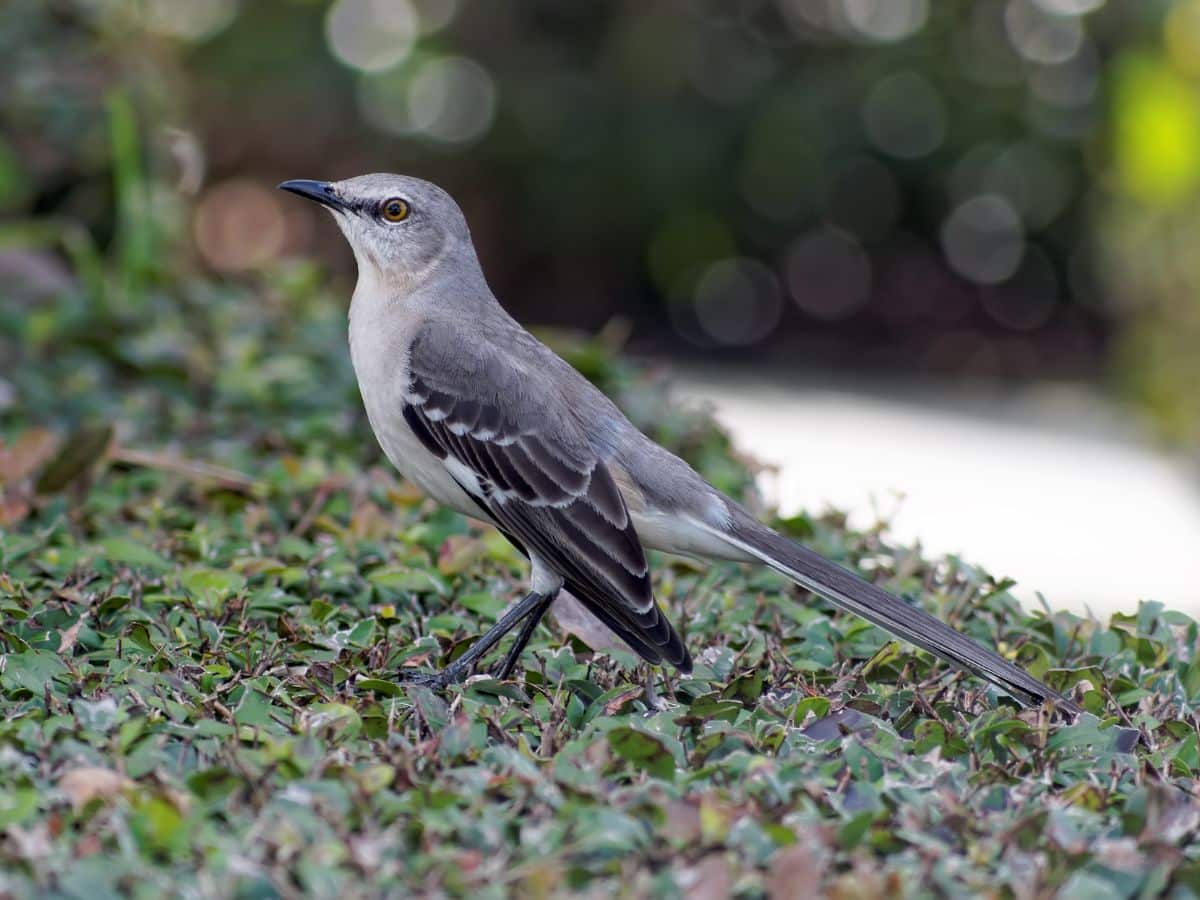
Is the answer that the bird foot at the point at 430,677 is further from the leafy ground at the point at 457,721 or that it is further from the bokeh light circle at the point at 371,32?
the bokeh light circle at the point at 371,32

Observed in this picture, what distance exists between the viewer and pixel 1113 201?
37.8 ft

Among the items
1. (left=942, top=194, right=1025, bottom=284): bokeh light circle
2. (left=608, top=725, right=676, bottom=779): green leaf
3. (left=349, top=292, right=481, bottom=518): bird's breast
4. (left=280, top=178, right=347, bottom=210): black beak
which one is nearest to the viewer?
(left=608, top=725, right=676, bottom=779): green leaf

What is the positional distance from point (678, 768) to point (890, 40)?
31.2ft

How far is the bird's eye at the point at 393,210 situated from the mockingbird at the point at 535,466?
0.07 ft

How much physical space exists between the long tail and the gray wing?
333 mm

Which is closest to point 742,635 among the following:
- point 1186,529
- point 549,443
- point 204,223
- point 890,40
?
point 549,443

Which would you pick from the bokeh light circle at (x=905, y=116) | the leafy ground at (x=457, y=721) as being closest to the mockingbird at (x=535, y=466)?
the leafy ground at (x=457, y=721)

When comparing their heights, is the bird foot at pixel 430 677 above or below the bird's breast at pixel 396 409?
below

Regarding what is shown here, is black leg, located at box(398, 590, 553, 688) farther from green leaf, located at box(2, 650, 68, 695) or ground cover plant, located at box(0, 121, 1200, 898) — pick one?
green leaf, located at box(2, 650, 68, 695)

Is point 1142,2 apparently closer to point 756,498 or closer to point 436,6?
point 436,6

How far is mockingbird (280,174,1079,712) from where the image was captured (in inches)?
161

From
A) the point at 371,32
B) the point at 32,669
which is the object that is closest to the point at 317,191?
the point at 32,669

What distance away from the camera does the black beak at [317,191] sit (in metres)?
4.86

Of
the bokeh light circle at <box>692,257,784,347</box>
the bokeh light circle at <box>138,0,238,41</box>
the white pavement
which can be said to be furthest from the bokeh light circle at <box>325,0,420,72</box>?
the white pavement
